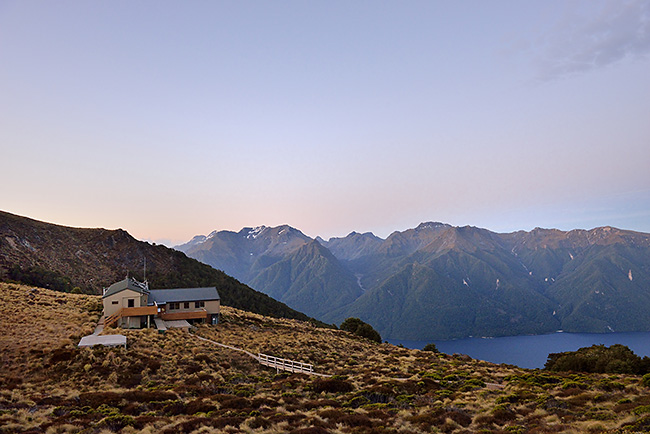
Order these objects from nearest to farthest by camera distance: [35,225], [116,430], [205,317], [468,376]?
[116,430] < [468,376] < [205,317] < [35,225]

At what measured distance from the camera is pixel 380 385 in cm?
2759

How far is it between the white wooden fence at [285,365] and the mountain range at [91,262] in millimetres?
66484

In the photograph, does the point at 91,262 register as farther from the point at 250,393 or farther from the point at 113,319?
the point at 250,393

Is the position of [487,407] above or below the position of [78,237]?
below

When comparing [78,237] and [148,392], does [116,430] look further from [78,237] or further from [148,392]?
[78,237]

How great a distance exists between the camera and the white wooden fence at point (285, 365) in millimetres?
34250

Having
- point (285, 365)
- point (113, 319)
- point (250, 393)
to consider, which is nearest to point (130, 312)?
point (113, 319)

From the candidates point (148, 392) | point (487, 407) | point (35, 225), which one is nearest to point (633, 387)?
point (487, 407)

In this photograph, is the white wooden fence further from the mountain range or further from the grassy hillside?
the mountain range

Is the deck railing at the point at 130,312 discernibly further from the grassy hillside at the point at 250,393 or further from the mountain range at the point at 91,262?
the mountain range at the point at 91,262

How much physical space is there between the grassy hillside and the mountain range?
6095 cm

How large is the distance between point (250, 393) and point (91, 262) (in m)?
123

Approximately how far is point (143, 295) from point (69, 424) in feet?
117

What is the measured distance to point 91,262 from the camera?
123125 mm
